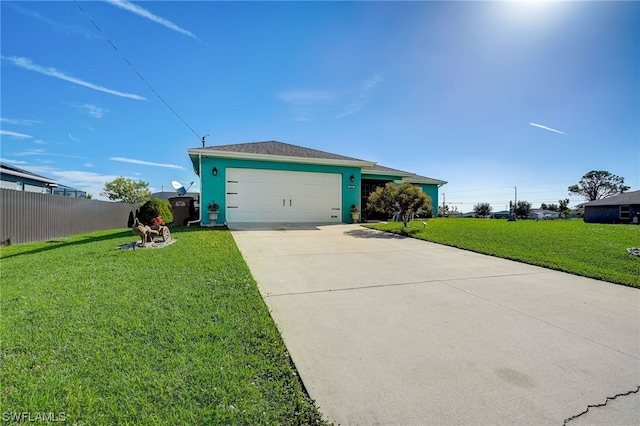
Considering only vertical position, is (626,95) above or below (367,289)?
above

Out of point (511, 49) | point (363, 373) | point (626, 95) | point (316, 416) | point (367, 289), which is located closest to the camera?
point (316, 416)

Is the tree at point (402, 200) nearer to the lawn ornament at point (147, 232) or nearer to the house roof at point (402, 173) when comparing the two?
the house roof at point (402, 173)

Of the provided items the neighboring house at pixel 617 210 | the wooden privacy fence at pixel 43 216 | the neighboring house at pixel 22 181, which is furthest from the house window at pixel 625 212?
the neighboring house at pixel 22 181

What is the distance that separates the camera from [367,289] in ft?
12.8

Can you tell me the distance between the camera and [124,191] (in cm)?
3281

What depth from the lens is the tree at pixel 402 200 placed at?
30.7 feet

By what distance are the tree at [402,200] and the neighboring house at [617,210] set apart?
85.7 ft

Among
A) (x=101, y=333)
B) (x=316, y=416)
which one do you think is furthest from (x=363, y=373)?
(x=101, y=333)

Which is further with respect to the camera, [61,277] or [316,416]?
[61,277]

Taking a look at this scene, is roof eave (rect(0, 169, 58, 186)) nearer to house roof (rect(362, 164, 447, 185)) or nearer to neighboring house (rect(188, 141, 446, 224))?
neighboring house (rect(188, 141, 446, 224))

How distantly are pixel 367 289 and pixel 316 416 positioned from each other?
2.44 meters

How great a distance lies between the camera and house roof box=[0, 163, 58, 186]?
43.1 ft

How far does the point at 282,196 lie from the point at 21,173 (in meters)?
14.3

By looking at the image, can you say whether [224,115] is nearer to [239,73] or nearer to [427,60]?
[239,73]
